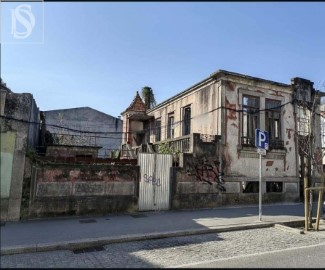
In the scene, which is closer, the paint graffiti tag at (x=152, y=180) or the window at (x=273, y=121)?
the paint graffiti tag at (x=152, y=180)

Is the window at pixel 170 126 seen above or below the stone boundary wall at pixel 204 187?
above

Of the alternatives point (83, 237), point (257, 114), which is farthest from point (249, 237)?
point (257, 114)

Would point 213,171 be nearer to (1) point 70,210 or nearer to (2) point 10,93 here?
(1) point 70,210

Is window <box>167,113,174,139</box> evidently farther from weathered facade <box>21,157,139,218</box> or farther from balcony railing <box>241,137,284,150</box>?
weathered facade <box>21,157,139,218</box>

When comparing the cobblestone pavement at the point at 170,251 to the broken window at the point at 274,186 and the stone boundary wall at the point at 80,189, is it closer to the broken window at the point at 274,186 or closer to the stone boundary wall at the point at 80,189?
Answer: the stone boundary wall at the point at 80,189

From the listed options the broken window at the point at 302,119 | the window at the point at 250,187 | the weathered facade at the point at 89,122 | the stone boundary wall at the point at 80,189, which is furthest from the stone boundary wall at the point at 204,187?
the weathered facade at the point at 89,122

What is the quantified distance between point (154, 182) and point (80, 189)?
109 inches

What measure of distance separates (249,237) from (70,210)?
566 cm

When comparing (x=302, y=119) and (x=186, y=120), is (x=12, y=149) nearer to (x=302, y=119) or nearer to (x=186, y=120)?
(x=186, y=120)

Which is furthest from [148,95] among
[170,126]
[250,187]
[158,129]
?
[250,187]

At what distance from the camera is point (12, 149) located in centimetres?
973

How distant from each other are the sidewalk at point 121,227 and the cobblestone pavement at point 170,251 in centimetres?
25

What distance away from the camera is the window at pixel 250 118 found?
48.4 ft

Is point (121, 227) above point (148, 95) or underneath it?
underneath
